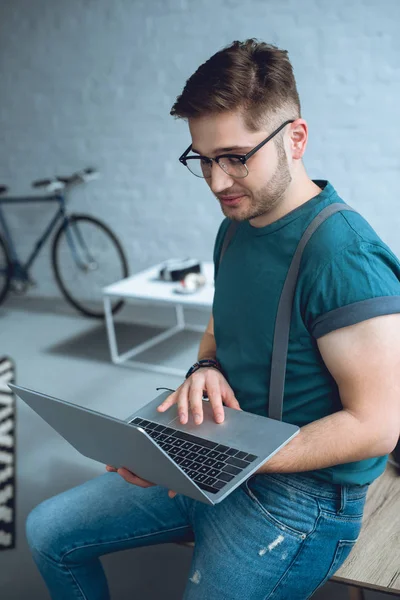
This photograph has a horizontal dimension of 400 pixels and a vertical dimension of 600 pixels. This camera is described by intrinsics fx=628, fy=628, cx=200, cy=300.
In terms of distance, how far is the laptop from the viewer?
91 cm

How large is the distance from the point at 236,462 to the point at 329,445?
15 cm

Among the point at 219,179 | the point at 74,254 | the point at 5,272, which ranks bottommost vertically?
the point at 5,272

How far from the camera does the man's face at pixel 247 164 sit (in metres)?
1.09

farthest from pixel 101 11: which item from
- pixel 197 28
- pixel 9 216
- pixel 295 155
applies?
pixel 295 155

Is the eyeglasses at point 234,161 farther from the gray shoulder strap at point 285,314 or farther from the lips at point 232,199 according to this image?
the gray shoulder strap at point 285,314

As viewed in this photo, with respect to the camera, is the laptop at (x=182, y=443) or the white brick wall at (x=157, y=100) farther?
the white brick wall at (x=157, y=100)

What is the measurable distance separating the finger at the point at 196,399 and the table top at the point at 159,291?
1.49 meters

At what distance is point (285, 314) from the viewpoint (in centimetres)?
109

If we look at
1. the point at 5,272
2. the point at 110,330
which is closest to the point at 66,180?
the point at 5,272

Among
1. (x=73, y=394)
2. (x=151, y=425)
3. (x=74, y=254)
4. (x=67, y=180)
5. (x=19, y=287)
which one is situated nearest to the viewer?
(x=151, y=425)

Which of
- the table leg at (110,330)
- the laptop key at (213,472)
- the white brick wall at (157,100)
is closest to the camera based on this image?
the laptop key at (213,472)

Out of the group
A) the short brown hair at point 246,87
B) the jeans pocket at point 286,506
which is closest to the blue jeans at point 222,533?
the jeans pocket at point 286,506

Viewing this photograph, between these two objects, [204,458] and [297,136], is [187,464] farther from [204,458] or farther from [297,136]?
[297,136]

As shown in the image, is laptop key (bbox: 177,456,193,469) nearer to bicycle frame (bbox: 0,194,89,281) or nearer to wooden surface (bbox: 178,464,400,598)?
wooden surface (bbox: 178,464,400,598)
